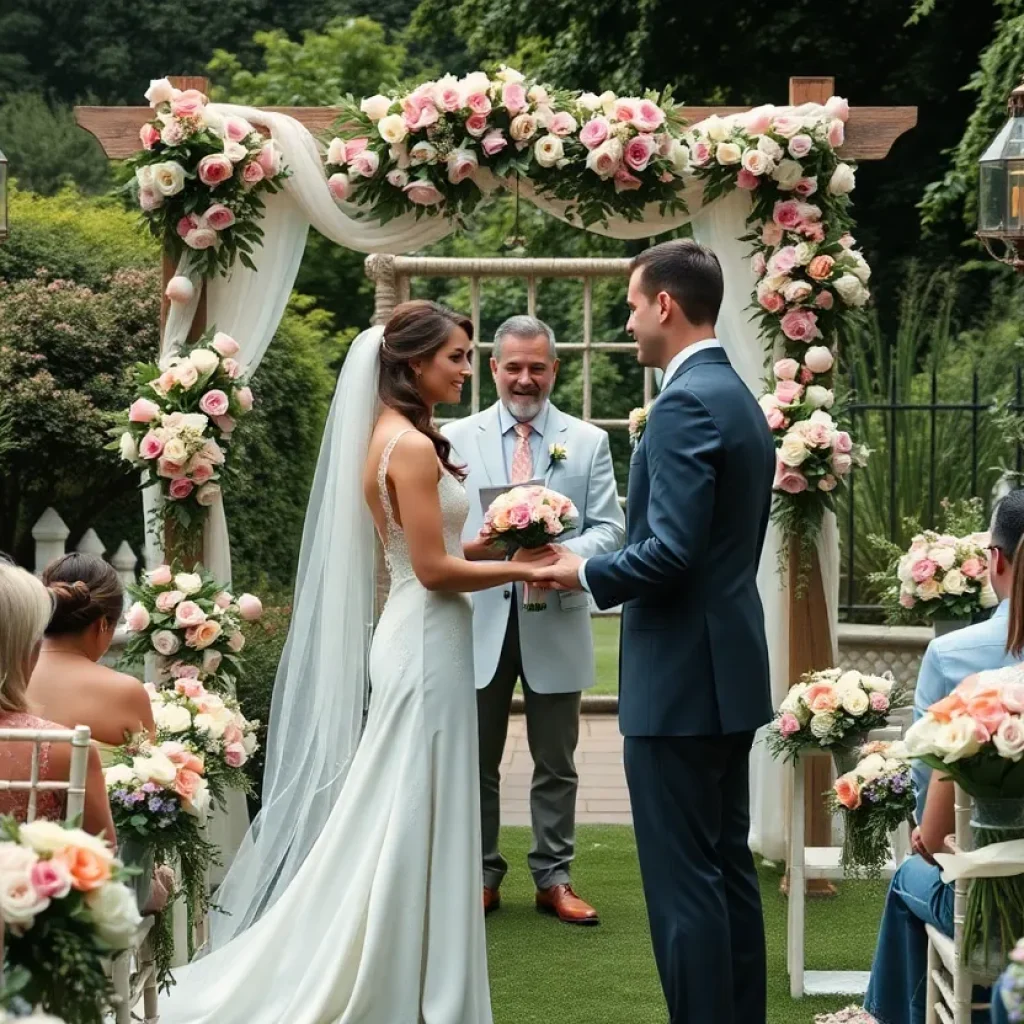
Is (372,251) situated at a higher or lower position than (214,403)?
higher

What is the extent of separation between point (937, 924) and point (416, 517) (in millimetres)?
1571

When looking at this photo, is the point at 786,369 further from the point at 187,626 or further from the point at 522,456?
the point at 187,626

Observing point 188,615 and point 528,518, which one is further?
point 188,615

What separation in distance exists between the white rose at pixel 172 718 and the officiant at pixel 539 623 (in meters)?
1.49

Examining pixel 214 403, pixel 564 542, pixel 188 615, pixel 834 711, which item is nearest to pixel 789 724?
pixel 834 711

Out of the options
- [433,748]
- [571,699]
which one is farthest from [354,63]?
[433,748]

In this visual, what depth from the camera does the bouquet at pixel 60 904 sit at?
7.77 ft

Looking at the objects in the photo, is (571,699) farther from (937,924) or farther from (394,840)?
(937,924)

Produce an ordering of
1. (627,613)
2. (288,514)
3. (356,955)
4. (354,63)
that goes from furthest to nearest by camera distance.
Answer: (354,63) → (288,514) → (356,955) → (627,613)

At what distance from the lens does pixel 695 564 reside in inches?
151

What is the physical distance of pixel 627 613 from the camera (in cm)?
402

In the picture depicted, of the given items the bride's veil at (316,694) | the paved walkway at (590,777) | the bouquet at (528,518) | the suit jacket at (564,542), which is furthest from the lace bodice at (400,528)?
the paved walkway at (590,777)

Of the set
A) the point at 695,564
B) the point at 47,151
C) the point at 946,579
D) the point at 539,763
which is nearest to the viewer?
the point at 695,564

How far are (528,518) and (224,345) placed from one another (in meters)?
1.83
